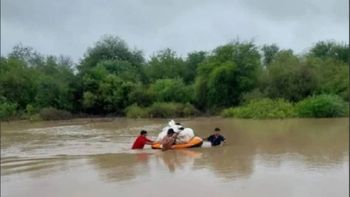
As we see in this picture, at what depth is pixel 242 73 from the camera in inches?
871

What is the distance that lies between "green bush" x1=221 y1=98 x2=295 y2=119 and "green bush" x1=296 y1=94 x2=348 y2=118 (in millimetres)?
453

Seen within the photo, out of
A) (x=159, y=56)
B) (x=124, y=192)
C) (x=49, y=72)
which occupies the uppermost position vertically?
(x=159, y=56)

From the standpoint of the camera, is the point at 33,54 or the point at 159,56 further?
the point at 159,56

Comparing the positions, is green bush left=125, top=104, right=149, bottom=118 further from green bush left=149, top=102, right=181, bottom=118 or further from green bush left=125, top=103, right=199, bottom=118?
green bush left=149, top=102, right=181, bottom=118

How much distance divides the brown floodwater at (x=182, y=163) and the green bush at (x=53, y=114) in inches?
25.0

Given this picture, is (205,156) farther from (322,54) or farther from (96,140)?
(322,54)

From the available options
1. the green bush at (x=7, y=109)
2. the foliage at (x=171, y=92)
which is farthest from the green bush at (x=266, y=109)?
the green bush at (x=7, y=109)

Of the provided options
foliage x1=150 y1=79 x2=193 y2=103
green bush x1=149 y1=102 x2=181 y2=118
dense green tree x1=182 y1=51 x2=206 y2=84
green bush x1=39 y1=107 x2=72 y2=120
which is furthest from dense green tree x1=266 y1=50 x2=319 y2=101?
green bush x1=39 y1=107 x2=72 y2=120

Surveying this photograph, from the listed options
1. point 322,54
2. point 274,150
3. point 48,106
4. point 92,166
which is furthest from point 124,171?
point 322,54

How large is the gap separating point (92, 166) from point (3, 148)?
3952 mm

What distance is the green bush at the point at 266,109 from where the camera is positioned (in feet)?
56.4

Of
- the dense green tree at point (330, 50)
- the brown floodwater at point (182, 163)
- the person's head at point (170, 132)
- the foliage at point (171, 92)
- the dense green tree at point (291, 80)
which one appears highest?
the dense green tree at point (330, 50)

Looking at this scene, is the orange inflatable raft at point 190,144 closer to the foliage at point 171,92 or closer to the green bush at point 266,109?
the foliage at point 171,92

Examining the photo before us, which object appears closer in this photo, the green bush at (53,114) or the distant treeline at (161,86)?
the distant treeline at (161,86)
